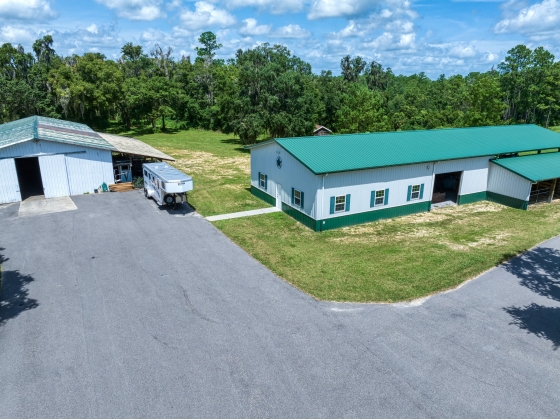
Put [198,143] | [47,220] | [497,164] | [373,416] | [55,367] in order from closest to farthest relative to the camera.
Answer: [373,416]
[55,367]
[47,220]
[497,164]
[198,143]

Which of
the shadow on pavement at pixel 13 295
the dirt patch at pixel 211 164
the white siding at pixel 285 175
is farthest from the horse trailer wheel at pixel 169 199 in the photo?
the dirt patch at pixel 211 164

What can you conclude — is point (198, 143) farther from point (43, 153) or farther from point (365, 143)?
point (365, 143)

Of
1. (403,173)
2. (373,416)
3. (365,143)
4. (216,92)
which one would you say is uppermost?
(216,92)

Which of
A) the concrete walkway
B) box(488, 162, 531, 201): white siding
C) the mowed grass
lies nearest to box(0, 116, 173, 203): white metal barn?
the mowed grass

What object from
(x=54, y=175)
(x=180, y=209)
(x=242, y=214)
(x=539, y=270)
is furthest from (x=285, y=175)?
(x=54, y=175)

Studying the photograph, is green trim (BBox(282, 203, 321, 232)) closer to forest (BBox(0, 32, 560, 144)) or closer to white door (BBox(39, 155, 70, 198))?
white door (BBox(39, 155, 70, 198))

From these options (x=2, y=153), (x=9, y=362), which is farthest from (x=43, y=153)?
(x=9, y=362)
